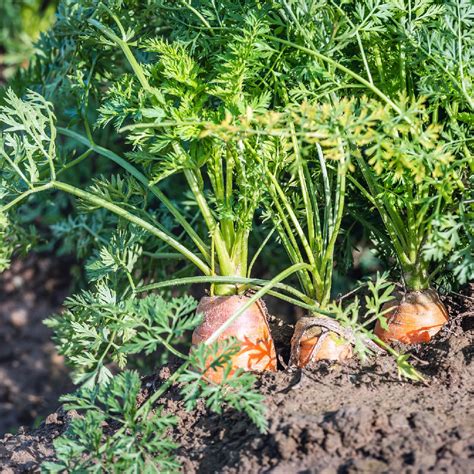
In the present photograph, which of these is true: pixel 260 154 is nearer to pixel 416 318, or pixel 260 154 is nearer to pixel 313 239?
pixel 313 239

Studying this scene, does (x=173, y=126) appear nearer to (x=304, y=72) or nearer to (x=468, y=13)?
(x=304, y=72)

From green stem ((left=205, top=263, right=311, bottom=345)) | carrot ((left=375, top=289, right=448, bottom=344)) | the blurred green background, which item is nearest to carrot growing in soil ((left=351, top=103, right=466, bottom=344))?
carrot ((left=375, top=289, right=448, bottom=344))

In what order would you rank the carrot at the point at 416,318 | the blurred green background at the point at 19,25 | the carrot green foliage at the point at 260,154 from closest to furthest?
1. the carrot green foliage at the point at 260,154
2. the carrot at the point at 416,318
3. the blurred green background at the point at 19,25

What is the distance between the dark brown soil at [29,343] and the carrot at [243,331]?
3.74ft

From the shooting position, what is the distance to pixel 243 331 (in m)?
1.67

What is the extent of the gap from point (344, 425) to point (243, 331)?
1.30ft

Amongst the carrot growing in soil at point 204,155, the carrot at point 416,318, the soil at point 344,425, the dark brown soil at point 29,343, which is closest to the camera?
the soil at point 344,425

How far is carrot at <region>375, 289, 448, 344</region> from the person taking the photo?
1.71 meters

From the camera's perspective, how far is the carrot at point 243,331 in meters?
1.67

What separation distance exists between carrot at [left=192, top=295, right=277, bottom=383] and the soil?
55 millimetres

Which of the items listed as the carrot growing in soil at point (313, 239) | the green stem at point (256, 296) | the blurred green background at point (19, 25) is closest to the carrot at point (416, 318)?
the carrot growing in soil at point (313, 239)

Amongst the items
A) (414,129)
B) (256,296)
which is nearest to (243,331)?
(256,296)

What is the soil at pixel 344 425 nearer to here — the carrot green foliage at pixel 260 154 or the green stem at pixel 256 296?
the carrot green foliage at pixel 260 154

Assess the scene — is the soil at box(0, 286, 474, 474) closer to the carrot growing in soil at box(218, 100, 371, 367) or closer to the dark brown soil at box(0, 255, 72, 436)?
the carrot growing in soil at box(218, 100, 371, 367)
